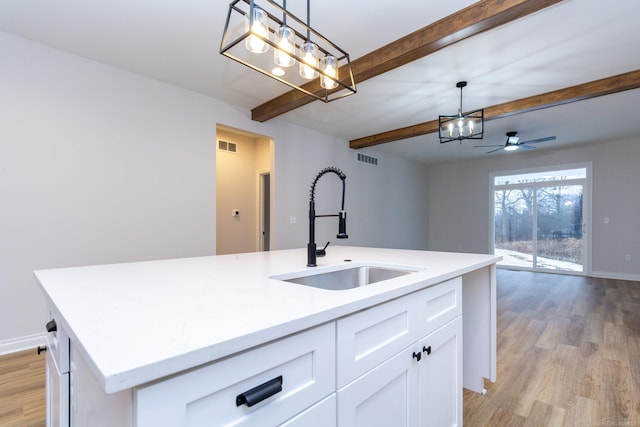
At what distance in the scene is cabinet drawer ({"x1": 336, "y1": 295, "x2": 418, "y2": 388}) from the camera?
85cm

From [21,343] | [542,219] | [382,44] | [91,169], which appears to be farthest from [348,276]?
[542,219]

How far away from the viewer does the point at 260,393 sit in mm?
630

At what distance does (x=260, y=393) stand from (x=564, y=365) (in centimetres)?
279

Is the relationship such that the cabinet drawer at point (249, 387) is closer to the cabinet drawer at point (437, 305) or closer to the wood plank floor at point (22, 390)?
the cabinet drawer at point (437, 305)

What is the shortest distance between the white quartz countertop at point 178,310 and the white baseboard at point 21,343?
1964 millimetres

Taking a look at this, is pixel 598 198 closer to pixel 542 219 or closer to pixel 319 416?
pixel 542 219

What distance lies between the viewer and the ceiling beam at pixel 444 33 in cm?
200

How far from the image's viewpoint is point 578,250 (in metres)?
6.18

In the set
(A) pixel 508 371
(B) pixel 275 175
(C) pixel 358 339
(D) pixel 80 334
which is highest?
(B) pixel 275 175

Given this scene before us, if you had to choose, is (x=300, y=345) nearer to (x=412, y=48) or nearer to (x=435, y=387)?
(x=435, y=387)

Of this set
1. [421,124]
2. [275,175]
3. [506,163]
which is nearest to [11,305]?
[275,175]

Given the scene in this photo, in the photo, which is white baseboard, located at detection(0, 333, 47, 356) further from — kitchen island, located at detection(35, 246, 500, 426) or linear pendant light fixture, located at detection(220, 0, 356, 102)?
linear pendant light fixture, located at detection(220, 0, 356, 102)

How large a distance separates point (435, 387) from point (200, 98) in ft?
12.2

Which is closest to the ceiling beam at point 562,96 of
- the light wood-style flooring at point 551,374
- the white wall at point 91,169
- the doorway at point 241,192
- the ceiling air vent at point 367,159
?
the ceiling air vent at point 367,159
